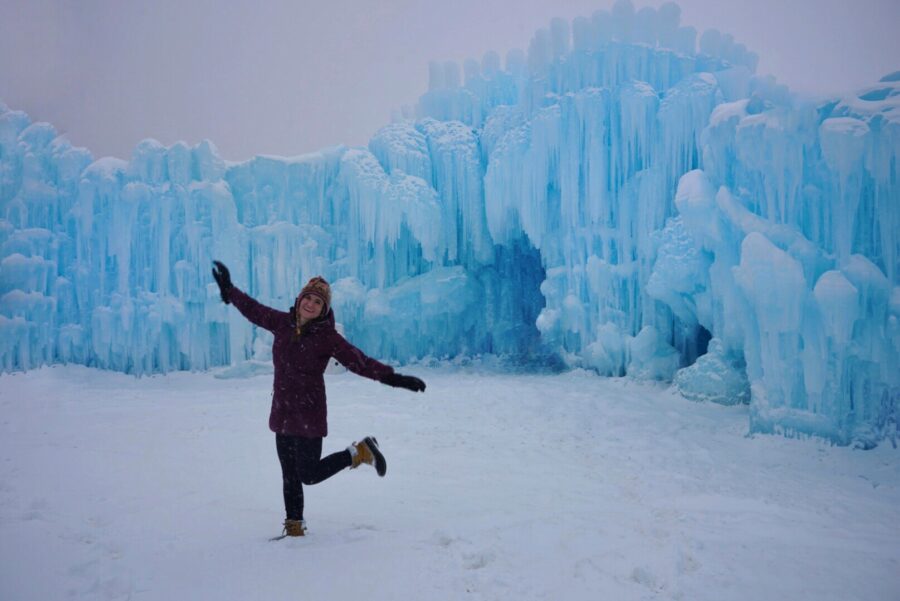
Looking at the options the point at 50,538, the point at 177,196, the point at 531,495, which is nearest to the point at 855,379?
the point at 531,495

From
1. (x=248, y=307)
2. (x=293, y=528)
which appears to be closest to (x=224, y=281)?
(x=248, y=307)

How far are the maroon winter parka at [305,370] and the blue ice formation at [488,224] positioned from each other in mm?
6429

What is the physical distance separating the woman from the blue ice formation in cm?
640

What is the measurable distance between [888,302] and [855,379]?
107 cm

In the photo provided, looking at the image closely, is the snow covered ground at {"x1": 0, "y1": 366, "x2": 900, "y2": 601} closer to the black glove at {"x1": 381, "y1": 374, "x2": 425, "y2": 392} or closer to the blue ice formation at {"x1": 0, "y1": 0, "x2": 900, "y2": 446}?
the black glove at {"x1": 381, "y1": 374, "x2": 425, "y2": 392}

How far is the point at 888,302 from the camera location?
21.6 feet

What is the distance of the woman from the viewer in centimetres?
333

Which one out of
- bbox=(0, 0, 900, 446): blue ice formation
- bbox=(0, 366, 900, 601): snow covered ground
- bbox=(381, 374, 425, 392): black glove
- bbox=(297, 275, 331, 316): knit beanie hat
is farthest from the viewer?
bbox=(0, 0, 900, 446): blue ice formation

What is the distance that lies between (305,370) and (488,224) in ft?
38.0

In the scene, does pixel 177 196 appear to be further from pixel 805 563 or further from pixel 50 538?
pixel 805 563

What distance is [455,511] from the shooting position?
4.18 m

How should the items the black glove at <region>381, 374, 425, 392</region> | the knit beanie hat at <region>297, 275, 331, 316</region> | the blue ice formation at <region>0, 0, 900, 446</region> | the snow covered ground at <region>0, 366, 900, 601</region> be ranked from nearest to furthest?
1. the snow covered ground at <region>0, 366, 900, 601</region>
2. the black glove at <region>381, 374, 425, 392</region>
3. the knit beanie hat at <region>297, 275, 331, 316</region>
4. the blue ice formation at <region>0, 0, 900, 446</region>

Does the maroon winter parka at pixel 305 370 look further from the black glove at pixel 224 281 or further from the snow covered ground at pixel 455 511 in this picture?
the snow covered ground at pixel 455 511

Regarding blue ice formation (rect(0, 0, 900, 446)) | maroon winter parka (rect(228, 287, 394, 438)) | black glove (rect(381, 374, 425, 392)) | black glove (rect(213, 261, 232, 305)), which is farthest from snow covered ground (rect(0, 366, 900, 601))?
blue ice formation (rect(0, 0, 900, 446))
